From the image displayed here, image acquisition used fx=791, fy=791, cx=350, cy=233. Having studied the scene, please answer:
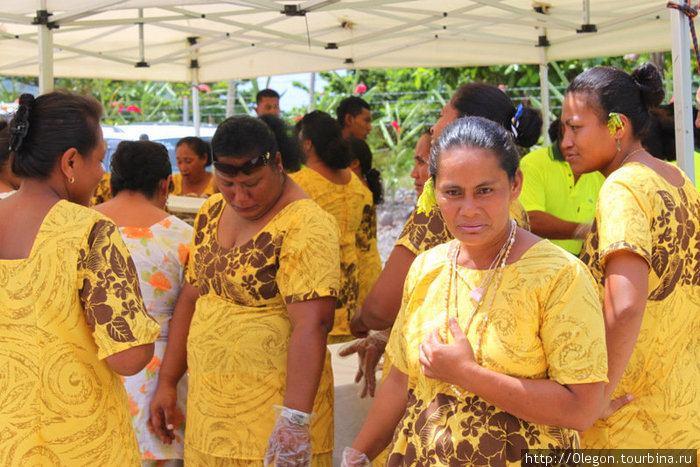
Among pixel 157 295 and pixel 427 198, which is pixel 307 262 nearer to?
pixel 427 198

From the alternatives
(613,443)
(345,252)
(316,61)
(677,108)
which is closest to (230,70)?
(316,61)

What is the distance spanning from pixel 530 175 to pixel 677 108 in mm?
958

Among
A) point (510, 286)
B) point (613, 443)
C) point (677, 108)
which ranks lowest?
point (613, 443)

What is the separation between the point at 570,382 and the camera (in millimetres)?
1687

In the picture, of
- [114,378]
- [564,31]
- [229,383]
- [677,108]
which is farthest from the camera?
[564,31]

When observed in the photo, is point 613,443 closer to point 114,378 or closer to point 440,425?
point 440,425

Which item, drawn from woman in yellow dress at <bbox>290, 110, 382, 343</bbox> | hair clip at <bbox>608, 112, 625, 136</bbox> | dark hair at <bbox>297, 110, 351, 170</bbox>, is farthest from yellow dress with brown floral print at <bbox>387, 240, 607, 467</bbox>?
dark hair at <bbox>297, 110, 351, 170</bbox>

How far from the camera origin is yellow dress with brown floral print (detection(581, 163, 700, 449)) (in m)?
2.21

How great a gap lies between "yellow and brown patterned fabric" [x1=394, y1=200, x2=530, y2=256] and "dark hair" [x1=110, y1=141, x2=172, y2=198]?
131 cm

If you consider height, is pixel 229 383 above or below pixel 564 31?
below

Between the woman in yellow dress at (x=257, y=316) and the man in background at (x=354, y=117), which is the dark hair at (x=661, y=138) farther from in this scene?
the man in background at (x=354, y=117)

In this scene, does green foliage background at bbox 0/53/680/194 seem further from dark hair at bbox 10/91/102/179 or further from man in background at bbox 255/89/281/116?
dark hair at bbox 10/91/102/179

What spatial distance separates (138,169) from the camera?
3285 mm

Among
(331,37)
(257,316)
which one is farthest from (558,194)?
(331,37)
